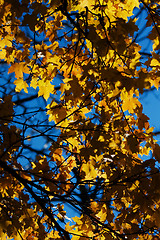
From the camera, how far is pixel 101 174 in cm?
320

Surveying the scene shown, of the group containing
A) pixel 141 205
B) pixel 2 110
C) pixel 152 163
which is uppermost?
pixel 2 110

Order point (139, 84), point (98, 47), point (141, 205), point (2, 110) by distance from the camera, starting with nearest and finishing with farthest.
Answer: point (139, 84) → point (98, 47) → point (141, 205) → point (2, 110)

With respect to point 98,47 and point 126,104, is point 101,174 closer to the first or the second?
point 126,104

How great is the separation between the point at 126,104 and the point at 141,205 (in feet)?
3.05

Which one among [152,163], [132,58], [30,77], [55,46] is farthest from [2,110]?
[152,163]

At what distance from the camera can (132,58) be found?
7.68 feet

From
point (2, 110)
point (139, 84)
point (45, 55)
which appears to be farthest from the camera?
point (45, 55)

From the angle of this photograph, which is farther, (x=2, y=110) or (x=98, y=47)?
(x=2, y=110)

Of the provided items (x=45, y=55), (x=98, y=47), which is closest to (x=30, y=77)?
(x=45, y=55)

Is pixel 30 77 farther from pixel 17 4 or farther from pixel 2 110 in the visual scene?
pixel 17 4

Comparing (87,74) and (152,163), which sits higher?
(87,74)

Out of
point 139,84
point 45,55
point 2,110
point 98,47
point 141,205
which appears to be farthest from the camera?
point 45,55

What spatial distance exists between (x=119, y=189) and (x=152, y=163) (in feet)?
1.27

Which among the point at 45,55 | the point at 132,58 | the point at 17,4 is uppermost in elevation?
the point at 45,55
